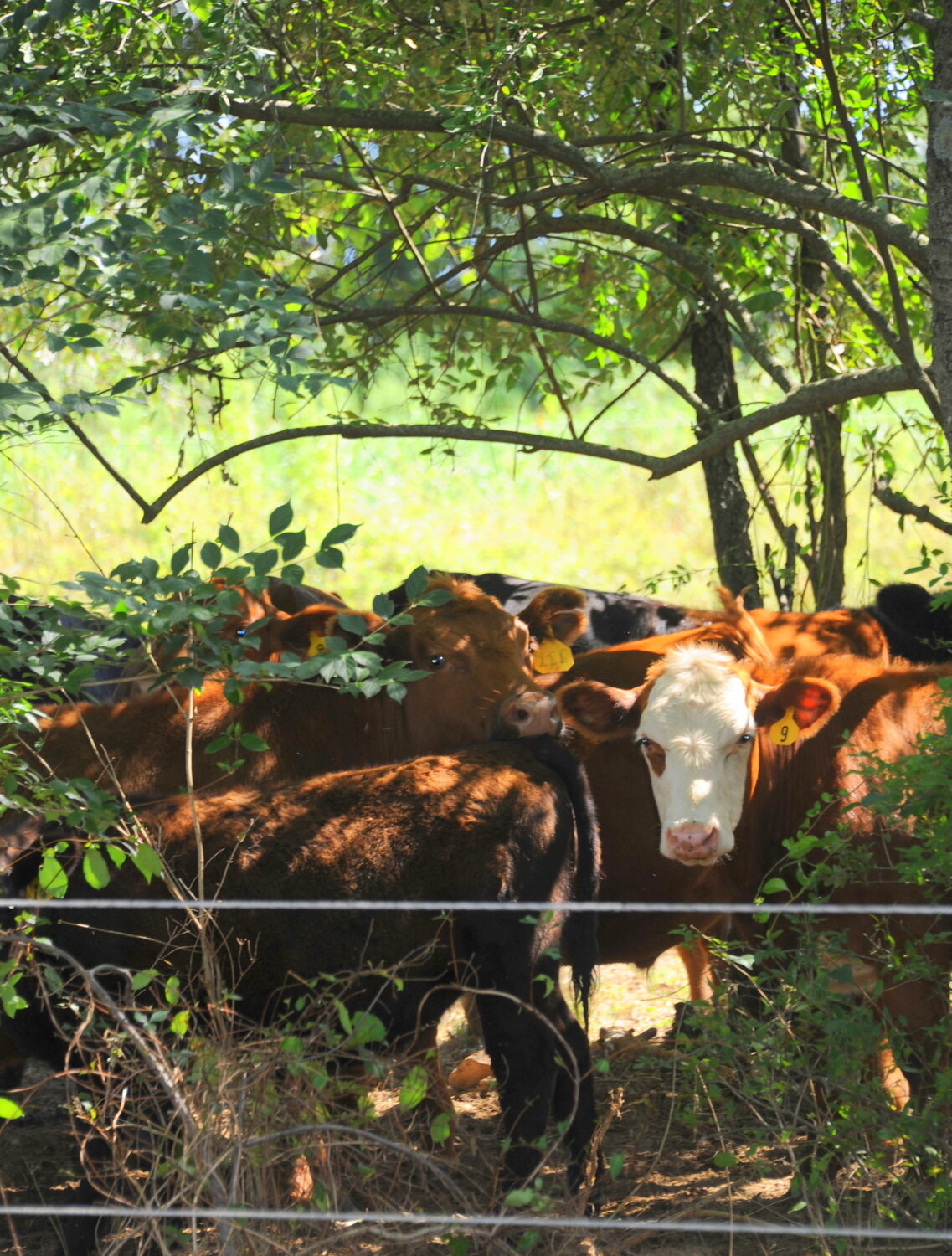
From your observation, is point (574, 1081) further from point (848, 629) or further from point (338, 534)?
point (848, 629)

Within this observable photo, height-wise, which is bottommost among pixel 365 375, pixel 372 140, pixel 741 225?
pixel 365 375

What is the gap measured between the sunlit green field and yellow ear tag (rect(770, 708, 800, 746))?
9775 mm

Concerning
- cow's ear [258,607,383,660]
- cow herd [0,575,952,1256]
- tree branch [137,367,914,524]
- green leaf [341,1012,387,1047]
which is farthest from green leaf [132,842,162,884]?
cow's ear [258,607,383,660]

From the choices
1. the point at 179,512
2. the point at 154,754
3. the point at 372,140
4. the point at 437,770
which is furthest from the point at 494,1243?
the point at 179,512

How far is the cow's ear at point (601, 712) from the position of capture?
4.63 meters

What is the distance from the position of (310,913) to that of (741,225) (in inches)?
182

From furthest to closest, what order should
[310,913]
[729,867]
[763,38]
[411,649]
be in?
1. [763,38]
2. [411,649]
3. [729,867]
4. [310,913]

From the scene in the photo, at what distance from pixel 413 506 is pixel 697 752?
49.1 feet

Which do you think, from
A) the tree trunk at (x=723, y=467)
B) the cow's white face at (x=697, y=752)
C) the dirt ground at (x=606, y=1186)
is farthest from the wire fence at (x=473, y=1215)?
the tree trunk at (x=723, y=467)

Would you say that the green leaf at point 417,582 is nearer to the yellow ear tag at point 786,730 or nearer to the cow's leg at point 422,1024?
the cow's leg at point 422,1024

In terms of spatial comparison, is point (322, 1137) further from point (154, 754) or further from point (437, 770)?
point (154, 754)

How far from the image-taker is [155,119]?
3.27 m

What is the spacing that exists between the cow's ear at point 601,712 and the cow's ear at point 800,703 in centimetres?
45

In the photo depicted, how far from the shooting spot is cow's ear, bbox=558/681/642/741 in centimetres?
463
